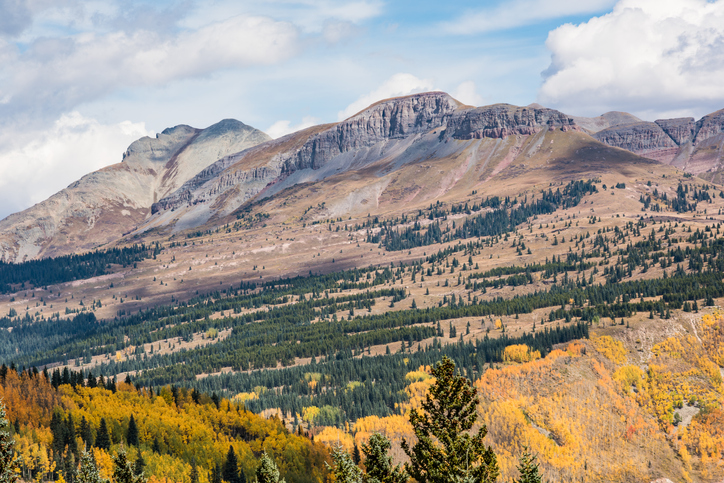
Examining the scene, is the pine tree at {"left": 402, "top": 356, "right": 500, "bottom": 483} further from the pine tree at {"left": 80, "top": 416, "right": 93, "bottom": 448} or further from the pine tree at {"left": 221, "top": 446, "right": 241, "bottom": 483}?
the pine tree at {"left": 80, "top": 416, "right": 93, "bottom": 448}

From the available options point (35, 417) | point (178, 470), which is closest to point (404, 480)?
point (178, 470)

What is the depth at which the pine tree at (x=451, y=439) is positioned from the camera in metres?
40.0

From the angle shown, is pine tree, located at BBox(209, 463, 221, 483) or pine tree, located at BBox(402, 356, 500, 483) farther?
pine tree, located at BBox(209, 463, 221, 483)

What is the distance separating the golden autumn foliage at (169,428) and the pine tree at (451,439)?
380 feet

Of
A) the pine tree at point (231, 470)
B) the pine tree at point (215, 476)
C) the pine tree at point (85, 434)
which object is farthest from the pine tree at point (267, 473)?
the pine tree at point (85, 434)

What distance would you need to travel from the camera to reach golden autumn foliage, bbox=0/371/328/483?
149463 mm

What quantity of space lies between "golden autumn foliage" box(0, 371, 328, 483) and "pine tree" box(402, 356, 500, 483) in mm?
115686

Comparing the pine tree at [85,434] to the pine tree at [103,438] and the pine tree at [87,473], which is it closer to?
the pine tree at [103,438]

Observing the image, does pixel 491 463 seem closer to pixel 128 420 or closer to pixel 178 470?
pixel 178 470

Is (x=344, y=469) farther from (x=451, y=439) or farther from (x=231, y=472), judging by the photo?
(x=231, y=472)

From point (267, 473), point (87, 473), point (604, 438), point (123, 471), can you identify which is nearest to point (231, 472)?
point (87, 473)

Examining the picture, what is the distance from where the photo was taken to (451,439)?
40250mm

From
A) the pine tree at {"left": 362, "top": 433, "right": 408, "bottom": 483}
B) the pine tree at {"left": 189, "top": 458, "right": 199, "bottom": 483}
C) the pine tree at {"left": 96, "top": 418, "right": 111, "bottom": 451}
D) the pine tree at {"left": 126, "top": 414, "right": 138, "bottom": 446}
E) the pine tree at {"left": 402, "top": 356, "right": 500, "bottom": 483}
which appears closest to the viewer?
the pine tree at {"left": 402, "top": 356, "right": 500, "bottom": 483}

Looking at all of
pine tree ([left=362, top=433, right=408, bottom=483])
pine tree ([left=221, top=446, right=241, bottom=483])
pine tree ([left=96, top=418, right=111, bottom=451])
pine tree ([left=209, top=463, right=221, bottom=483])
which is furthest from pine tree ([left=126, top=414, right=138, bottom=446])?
pine tree ([left=362, top=433, right=408, bottom=483])
